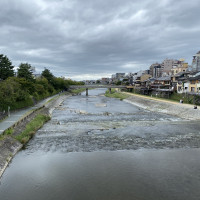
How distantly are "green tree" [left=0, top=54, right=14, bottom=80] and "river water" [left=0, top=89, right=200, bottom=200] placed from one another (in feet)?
118

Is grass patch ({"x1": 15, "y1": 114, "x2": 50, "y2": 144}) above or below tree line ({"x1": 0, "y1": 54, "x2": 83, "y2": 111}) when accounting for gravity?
below

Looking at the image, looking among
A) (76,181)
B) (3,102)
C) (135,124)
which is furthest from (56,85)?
(76,181)

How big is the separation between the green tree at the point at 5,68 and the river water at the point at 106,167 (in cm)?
3586

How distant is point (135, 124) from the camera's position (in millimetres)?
30266

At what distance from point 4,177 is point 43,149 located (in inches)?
224

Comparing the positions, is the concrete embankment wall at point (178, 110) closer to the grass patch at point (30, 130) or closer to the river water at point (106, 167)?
the river water at point (106, 167)

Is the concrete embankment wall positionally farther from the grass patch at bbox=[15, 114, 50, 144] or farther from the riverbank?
the riverbank

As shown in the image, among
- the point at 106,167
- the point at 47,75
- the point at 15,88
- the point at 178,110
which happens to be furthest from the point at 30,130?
the point at 47,75

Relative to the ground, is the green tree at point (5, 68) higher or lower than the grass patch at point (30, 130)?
higher

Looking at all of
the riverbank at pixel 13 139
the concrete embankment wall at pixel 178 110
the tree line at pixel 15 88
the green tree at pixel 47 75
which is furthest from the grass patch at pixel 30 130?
the green tree at pixel 47 75

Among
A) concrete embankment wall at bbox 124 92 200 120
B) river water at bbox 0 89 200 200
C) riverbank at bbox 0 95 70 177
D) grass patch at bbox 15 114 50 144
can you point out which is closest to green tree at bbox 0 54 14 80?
grass patch at bbox 15 114 50 144

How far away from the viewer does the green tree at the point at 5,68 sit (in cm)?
5257

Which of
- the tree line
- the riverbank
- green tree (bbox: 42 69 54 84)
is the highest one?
green tree (bbox: 42 69 54 84)

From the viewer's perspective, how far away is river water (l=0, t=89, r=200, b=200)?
38.9ft
